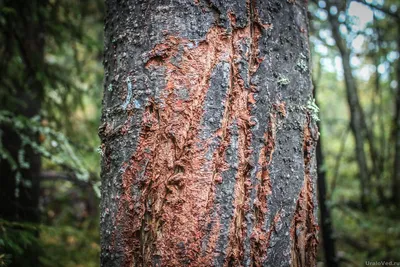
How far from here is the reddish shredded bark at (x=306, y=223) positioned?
4.25 ft

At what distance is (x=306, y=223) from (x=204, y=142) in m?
0.59

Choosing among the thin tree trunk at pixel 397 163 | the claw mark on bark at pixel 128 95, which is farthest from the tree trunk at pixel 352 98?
the claw mark on bark at pixel 128 95

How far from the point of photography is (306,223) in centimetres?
135

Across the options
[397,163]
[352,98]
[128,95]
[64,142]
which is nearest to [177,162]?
[128,95]

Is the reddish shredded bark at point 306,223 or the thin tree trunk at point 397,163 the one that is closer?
the reddish shredded bark at point 306,223

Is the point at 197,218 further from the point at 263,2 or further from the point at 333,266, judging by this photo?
the point at 333,266

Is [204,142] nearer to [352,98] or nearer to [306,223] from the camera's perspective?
[306,223]

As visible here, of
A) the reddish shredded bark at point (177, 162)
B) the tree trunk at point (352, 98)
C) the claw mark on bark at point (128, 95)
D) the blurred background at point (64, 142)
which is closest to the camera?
the reddish shredded bark at point (177, 162)

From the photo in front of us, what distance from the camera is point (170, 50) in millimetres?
1245

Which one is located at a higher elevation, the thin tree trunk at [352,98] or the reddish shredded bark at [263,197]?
the thin tree trunk at [352,98]

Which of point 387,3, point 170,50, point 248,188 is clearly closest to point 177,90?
point 170,50

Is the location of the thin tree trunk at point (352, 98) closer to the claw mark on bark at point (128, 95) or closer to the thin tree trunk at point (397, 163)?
the thin tree trunk at point (397, 163)

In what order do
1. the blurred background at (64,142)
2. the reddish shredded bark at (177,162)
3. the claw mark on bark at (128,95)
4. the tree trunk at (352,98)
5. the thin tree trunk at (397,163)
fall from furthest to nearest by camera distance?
the thin tree trunk at (397,163)
the tree trunk at (352,98)
the blurred background at (64,142)
the claw mark on bark at (128,95)
the reddish shredded bark at (177,162)

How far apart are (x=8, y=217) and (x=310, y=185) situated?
2924mm
